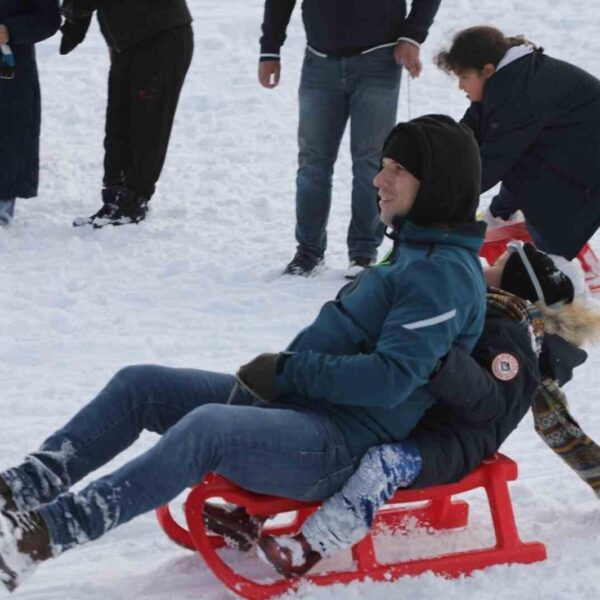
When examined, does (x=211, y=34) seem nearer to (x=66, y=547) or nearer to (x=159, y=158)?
(x=159, y=158)

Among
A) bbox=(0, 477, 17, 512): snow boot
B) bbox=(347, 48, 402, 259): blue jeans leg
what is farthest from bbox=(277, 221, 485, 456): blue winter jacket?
bbox=(347, 48, 402, 259): blue jeans leg

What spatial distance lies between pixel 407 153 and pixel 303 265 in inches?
104

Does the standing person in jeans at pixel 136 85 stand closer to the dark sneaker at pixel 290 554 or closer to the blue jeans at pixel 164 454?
the blue jeans at pixel 164 454

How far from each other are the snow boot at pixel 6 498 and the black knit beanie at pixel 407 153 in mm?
1291

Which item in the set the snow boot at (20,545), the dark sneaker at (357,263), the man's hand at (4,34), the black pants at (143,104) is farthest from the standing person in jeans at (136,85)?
the snow boot at (20,545)

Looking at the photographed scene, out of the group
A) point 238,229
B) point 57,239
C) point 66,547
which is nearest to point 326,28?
point 238,229

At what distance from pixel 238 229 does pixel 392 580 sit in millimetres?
3397

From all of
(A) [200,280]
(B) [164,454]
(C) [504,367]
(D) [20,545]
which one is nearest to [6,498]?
(D) [20,545]

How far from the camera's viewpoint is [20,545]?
9.38 ft

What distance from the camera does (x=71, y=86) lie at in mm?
8477

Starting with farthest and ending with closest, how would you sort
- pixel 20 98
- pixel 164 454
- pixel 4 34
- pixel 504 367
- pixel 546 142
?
pixel 20 98 < pixel 4 34 < pixel 546 142 < pixel 504 367 < pixel 164 454

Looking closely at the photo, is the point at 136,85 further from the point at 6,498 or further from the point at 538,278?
the point at 6,498

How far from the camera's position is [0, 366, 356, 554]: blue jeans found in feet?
9.73

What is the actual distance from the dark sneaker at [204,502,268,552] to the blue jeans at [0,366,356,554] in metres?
0.24
